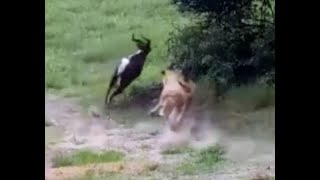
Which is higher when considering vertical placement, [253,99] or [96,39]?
[96,39]

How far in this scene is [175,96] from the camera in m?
2.17

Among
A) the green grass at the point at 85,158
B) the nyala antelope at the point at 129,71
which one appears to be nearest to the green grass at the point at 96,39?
the nyala antelope at the point at 129,71

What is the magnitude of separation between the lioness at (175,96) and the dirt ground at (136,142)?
1.3 inches

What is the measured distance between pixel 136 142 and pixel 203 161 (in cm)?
18

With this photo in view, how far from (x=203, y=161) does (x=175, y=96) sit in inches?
7.2

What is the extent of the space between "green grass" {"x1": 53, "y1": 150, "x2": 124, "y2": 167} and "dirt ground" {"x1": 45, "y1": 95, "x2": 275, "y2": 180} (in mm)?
13

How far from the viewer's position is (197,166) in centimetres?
214

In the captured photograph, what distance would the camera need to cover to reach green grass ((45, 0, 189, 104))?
2.13m

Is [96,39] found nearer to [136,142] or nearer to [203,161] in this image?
[136,142]

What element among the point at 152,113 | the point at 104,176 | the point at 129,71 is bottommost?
the point at 104,176

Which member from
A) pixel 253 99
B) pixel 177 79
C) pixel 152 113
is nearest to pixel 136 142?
pixel 152 113

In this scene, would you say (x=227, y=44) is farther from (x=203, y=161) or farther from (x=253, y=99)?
(x=203, y=161)
